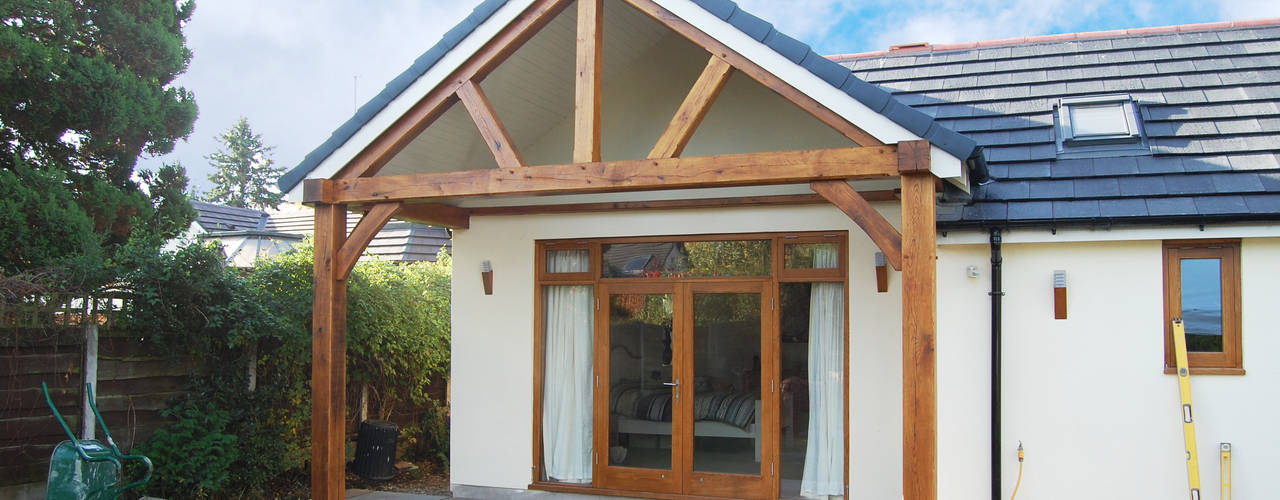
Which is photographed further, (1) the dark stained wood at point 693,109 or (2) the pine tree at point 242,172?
(2) the pine tree at point 242,172

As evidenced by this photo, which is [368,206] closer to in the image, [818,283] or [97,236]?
[97,236]

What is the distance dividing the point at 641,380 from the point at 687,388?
45cm

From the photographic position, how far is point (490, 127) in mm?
6258

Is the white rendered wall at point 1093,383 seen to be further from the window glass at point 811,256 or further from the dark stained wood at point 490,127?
the dark stained wood at point 490,127

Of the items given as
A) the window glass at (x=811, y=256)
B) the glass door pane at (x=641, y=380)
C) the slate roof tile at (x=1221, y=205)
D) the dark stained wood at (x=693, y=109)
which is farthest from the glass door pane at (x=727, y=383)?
the slate roof tile at (x=1221, y=205)

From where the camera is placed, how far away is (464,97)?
6.36m

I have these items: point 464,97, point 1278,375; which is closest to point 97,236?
point 464,97

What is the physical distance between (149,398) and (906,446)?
5.49 meters

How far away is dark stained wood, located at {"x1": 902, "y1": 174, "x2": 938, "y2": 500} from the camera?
5.16 metres

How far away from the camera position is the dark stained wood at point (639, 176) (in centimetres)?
543

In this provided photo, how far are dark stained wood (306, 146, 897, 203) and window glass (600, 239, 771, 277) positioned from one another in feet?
6.18

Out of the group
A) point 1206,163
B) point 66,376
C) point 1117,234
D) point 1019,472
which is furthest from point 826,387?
point 66,376

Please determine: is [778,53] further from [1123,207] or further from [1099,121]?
[1099,121]

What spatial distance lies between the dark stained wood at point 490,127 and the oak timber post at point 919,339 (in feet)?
8.34
